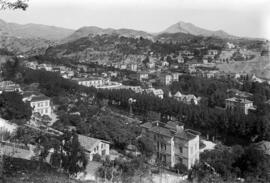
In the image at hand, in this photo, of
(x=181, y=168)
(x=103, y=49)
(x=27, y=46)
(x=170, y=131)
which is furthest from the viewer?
(x=27, y=46)

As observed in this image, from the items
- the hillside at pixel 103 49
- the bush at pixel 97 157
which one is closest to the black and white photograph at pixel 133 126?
the bush at pixel 97 157

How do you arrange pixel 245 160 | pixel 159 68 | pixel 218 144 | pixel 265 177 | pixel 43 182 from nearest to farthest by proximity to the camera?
pixel 43 182
pixel 265 177
pixel 245 160
pixel 218 144
pixel 159 68

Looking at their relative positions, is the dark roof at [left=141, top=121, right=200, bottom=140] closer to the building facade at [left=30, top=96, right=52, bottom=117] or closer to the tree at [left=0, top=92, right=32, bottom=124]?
the tree at [left=0, top=92, right=32, bottom=124]

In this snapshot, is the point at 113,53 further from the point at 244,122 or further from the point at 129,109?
the point at 244,122

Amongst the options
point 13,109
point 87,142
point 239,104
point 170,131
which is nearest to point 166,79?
point 239,104

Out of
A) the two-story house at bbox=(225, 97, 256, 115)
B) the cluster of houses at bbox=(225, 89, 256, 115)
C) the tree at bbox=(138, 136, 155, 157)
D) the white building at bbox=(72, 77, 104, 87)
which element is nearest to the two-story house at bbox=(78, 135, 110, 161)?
the tree at bbox=(138, 136, 155, 157)

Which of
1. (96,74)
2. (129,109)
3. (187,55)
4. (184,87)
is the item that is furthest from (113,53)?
(129,109)

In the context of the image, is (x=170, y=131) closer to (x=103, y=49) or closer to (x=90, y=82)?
(x=90, y=82)

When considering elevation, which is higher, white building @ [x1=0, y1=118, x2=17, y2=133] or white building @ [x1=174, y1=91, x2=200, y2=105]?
white building @ [x1=0, y1=118, x2=17, y2=133]
